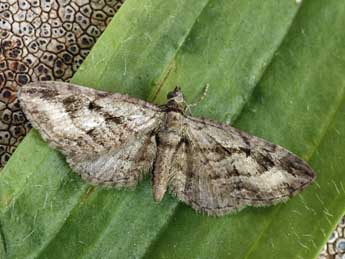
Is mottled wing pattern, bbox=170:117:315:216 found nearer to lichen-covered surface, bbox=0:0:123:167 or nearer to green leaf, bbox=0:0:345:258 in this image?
green leaf, bbox=0:0:345:258

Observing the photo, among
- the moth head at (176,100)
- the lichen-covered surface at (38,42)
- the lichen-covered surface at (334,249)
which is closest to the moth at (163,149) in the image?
the moth head at (176,100)

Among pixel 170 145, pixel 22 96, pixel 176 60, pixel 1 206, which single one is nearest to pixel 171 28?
pixel 176 60

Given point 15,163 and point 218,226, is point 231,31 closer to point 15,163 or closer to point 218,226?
point 218,226

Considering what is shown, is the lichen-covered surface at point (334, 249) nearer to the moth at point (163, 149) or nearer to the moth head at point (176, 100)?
the moth at point (163, 149)

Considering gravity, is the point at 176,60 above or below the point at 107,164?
above

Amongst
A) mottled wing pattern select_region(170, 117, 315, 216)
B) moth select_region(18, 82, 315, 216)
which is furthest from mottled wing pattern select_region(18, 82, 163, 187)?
mottled wing pattern select_region(170, 117, 315, 216)

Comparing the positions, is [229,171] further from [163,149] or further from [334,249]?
[334,249]
